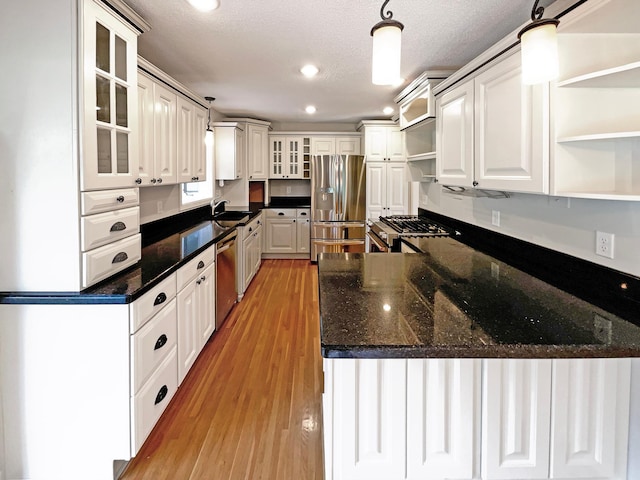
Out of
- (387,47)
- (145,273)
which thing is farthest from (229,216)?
(387,47)

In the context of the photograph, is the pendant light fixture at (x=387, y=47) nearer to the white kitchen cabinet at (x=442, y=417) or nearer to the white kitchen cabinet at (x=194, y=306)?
the white kitchen cabinet at (x=442, y=417)

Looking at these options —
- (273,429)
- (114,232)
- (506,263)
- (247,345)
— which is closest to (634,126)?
(506,263)

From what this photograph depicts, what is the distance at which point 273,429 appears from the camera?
7.23 ft

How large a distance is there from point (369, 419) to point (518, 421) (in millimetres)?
468

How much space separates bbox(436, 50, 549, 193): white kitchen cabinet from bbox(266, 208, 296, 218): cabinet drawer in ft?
12.6

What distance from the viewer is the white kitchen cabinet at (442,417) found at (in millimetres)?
1262

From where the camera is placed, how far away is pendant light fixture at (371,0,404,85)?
52.2 inches

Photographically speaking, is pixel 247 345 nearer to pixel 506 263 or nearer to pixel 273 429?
pixel 273 429

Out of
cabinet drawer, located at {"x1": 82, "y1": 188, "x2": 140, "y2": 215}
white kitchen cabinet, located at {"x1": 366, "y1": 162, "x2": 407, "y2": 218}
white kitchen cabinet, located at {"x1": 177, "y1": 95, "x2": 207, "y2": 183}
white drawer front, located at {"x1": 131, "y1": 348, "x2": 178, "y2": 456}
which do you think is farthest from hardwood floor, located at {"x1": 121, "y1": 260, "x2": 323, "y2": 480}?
white kitchen cabinet, located at {"x1": 366, "y1": 162, "x2": 407, "y2": 218}

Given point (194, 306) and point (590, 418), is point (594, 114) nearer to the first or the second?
point (590, 418)

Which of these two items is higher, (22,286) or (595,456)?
(22,286)

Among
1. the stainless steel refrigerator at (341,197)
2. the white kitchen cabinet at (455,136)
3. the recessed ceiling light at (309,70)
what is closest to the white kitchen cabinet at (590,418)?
the white kitchen cabinet at (455,136)

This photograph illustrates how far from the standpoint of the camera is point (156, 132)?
2.87 m

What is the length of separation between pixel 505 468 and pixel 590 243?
1072mm
